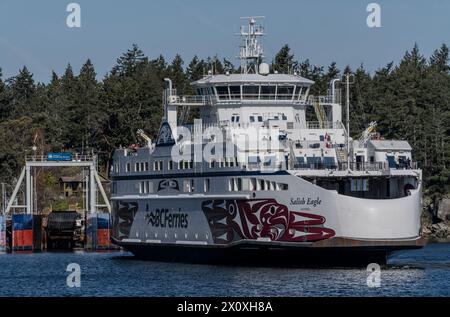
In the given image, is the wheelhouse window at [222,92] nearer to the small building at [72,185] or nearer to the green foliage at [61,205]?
the green foliage at [61,205]

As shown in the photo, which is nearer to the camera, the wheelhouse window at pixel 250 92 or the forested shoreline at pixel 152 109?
the wheelhouse window at pixel 250 92

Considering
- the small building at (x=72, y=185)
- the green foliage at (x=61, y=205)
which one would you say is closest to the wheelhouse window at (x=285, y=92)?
the green foliage at (x=61, y=205)

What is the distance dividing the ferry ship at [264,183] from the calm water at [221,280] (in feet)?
3.96

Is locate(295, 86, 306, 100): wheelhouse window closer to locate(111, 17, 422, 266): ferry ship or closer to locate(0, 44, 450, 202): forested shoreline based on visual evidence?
locate(111, 17, 422, 266): ferry ship

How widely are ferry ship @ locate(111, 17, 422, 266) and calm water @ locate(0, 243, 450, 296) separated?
121 cm

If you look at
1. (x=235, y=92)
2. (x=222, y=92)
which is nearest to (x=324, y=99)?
(x=235, y=92)

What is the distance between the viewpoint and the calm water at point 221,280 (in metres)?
50.4

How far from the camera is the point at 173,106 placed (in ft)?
219

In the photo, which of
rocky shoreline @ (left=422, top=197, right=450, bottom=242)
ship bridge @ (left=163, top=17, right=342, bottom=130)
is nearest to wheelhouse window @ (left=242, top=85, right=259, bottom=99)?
ship bridge @ (left=163, top=17, right=342, bottom=130)

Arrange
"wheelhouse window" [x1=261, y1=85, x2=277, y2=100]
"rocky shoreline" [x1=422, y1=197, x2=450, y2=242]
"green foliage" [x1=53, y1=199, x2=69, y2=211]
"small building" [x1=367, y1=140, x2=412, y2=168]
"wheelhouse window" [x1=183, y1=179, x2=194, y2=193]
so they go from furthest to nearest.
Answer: "green foliage" [x1=53, y1=199, x2=69, y2=211], "rocky shoreline" [x1=422, y1=197, x2=450, y2=242], "wheelhouse window" [x1=261, y1=85, x2=277, y2=100], "wheelhouse window" [x1=183, y1=179, x2=194, y2=193], "small building" [x1=367, y1=140, x2=412, y2=168]

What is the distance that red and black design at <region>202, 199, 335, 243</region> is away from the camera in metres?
55.9

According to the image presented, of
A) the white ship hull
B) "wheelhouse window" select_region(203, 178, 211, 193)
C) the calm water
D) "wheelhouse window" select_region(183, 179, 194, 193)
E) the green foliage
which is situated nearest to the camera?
the calm water

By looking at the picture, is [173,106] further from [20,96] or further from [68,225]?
[20,96]

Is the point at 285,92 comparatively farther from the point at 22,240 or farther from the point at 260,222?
the point at 22,240
